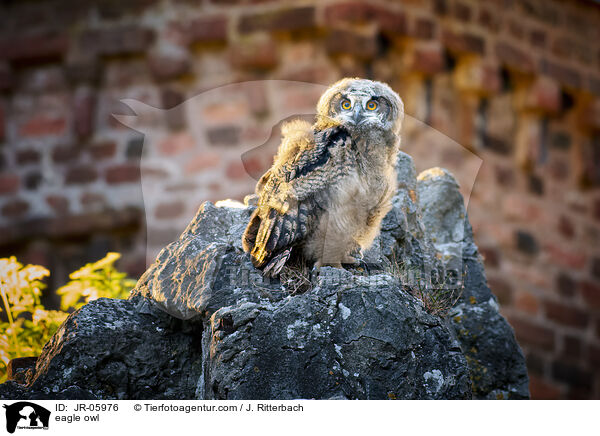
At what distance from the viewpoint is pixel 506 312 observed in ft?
28.8

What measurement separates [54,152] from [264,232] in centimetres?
469

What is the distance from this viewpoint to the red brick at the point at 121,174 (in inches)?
320

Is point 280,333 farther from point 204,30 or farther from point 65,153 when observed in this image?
point 65,153

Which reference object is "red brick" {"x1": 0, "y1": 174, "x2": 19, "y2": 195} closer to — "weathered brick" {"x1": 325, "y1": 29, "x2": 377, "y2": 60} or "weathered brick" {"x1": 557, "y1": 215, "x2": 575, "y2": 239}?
"weathered brick" {"x1": 325, "y1": 29, "x2": 377, "y2": 60}

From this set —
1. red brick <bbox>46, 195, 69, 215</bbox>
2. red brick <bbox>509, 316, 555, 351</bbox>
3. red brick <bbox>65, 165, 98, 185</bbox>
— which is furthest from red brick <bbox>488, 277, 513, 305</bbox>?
red brick <bbox>46, 195, 69, 215</bbox>

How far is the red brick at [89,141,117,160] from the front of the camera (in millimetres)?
8234

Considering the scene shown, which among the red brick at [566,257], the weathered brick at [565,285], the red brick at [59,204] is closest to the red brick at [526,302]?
the weathered brick at [565,285]

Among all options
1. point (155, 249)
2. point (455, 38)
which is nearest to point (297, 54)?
point (455, 38)

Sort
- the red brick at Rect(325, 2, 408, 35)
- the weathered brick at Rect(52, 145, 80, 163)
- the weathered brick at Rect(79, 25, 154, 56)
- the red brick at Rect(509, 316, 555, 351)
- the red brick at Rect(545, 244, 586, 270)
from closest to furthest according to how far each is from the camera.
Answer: the red brick at Rect(325, 2, 408, 35) → the weathered brick at Rect(79, 25, 154, 56) → the weathered brick at Rect(52, 145, 80, 163) → the red brick at Rect(509, 316, 555, 351) → the red brick at Rect(545, 244, 586, 270)

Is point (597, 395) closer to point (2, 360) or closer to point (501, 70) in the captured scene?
point (501, 70)

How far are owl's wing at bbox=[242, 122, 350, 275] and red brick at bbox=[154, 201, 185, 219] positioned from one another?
3.46 m

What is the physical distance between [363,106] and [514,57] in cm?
500

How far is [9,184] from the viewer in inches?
333

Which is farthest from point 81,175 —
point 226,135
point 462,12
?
point 462,12
